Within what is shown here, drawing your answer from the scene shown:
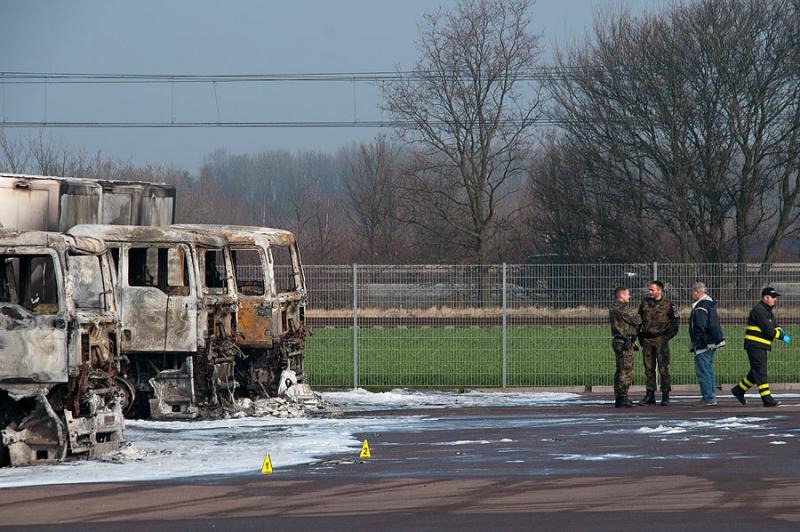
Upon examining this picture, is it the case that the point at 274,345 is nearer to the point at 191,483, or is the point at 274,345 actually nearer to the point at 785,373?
the point at 191,483

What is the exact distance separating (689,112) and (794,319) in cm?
2045

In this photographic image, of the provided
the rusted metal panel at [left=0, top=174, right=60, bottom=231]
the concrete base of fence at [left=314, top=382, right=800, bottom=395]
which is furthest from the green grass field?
the rusted metal panel at [left=0, top=174, right=60, bottom=231]

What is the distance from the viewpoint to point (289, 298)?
20.3 m

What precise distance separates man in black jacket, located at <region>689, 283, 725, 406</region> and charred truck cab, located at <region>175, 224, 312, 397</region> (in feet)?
19.2

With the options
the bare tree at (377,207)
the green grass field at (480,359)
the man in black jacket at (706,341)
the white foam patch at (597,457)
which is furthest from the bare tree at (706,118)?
the white foam patch at (597,457)

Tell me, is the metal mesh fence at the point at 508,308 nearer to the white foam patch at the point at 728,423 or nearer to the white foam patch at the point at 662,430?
the white foam patch at the point at 728,423

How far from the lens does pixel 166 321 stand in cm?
1781

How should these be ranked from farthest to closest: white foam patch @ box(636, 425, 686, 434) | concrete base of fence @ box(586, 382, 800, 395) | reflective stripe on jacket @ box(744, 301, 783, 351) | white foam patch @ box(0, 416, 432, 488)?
1. concrete base of fence @ box(586, 382, 800, 395)
2. reflective stripe on jacket @ box(744, 301, 783, 351)
3. white foam patch @ box(636, 425, 686, 434)
4. white foam patch @ box(0, 416, 432, 488)

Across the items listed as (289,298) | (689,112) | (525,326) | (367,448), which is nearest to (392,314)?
(525,326)

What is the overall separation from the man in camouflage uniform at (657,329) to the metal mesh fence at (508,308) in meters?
2.99

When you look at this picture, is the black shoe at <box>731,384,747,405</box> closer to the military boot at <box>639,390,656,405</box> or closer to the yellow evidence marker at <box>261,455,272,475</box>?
the military boot at <box>639,390,656,405</box>

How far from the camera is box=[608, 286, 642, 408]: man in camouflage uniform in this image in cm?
1977

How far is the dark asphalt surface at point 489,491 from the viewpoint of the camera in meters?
10.4

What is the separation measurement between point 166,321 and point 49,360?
14.5 feet
